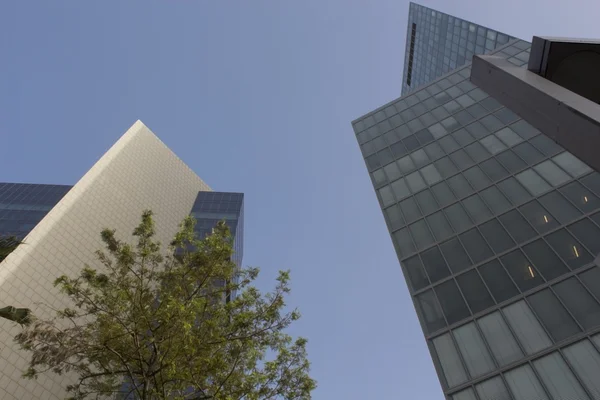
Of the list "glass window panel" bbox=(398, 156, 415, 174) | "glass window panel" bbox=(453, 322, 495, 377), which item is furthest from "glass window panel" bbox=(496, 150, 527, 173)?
"glass window panel" bbox=(453, 322, 495, 377)

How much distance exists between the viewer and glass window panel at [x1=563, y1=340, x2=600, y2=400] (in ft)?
40.9

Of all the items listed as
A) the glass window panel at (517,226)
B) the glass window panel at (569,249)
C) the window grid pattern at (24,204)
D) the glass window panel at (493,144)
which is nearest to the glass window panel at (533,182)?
the glass window panel at (517,226)

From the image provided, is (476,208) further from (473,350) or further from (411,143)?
(411,143)

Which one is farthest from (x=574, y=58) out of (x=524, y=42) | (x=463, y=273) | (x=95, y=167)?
(x=95, y=167)

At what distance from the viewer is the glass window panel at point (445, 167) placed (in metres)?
25.4

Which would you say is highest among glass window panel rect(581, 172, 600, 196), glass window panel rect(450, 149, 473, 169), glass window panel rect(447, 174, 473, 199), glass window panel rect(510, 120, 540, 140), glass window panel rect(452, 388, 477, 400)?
glass window panel rect(510, 120, 540, 140)

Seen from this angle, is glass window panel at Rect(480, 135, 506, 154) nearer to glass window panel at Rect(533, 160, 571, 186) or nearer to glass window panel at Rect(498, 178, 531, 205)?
glass window panel at Rect(533, 160, 571, 186)

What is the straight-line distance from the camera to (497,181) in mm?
22703

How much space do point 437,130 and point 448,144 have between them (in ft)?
8.43

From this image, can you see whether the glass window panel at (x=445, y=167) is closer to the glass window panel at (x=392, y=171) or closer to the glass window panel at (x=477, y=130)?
the glass window panel at (x=392, y=171)

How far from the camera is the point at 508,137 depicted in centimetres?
2548

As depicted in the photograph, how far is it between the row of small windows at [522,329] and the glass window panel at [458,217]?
5810 mm

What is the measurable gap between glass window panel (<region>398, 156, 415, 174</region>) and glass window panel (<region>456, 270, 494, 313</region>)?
11.2 m

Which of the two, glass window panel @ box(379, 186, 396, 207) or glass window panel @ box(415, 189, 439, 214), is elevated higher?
glass window panel @ box(379, 186, 396, 207)
